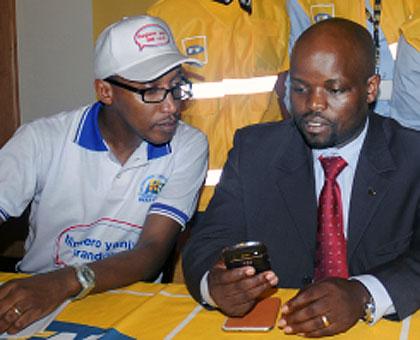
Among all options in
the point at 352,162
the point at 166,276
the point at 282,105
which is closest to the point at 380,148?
the point at 352,162

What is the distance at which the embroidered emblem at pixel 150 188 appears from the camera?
247 cm

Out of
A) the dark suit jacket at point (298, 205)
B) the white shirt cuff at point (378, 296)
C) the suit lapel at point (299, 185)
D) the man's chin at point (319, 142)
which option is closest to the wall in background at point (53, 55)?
the dark suit jacket at point (298, 205)

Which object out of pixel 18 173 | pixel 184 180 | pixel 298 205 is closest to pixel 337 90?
pixel 298 205

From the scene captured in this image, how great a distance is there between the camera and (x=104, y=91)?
2488 mm

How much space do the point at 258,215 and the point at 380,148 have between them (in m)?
0.45

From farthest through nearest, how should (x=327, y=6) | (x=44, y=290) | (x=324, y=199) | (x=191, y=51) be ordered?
(x=191, y=51)
(x=327, y=6)
(x=324, y=199)
(x=44, y=290)

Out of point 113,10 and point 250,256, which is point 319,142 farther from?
point 113,10

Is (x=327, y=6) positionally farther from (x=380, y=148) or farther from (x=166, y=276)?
(x=166, y=276)

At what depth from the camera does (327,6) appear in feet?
9.58

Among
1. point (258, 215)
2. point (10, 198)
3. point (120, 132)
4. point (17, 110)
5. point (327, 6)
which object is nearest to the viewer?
point (258, 215)

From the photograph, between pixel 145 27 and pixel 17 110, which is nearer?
pixel 145 27

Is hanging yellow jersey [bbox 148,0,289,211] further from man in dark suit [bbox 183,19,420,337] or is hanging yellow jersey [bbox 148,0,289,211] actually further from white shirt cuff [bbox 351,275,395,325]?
white shirt cuff [bbox 351,275,395,325]

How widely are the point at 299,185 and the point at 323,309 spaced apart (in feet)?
1.91

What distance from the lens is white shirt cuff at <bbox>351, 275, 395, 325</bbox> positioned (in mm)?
1678
